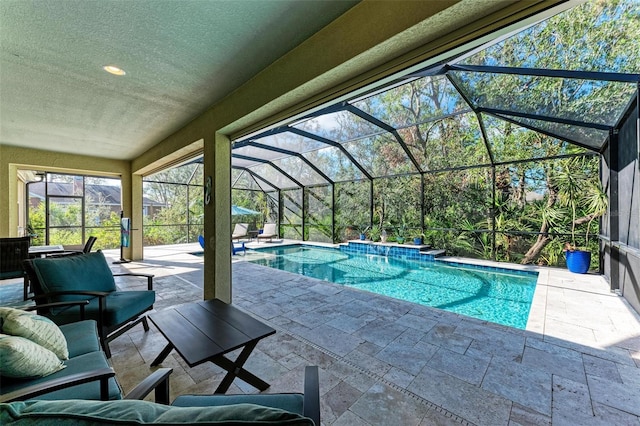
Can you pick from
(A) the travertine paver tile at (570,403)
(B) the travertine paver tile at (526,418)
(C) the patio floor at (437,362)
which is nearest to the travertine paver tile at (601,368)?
(C) the patio floor at (437,362)

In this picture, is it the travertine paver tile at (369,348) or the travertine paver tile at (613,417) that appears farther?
the travertine paver tile at (369,348)

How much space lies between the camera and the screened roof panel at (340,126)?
5.90 metres

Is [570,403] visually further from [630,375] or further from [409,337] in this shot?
[409,337]

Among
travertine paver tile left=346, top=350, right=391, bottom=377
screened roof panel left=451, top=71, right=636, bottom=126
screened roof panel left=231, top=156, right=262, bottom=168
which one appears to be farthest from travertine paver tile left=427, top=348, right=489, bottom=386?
screened roof panel left=231, top=156, right=262, bottom=168

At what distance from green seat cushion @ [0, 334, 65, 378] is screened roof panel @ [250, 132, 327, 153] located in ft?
19.6

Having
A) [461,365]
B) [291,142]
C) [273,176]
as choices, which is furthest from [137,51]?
[273,176]

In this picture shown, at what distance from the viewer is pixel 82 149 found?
6164 millimetres

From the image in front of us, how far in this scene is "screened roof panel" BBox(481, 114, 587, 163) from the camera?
612 cm

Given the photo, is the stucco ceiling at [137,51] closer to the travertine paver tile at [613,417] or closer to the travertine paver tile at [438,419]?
the travertine paver tile at [438,419]

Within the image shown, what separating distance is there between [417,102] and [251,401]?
5541 millimetres

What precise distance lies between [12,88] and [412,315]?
19.3ft

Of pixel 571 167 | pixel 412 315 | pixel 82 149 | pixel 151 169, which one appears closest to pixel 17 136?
pixel 82 149

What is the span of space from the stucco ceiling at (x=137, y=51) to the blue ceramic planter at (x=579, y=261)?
22.6 ft

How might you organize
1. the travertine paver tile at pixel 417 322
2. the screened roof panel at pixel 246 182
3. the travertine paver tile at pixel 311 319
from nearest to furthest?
the travertine paver tile at pixel 417 322, the travertine paver tile at pixel 311 319, the screened roof panel at pixel 246 182
